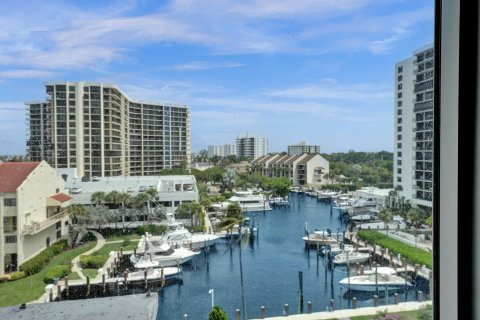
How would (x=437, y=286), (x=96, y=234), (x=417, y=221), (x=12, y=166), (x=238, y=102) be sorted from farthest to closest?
(x=238, y=102)
(x=96, y=234)
(x=417, y=221)
(x=12, y=166)
(x=437, y=286)

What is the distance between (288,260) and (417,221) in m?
1.05

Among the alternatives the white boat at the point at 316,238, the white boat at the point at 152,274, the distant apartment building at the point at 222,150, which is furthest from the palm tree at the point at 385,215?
the white boat at the point at 152,274

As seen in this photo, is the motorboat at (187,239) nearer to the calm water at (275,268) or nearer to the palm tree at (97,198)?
the calm water at (275,268)

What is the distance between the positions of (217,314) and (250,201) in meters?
0.79

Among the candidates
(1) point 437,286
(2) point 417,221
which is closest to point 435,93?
(1) point 437,286

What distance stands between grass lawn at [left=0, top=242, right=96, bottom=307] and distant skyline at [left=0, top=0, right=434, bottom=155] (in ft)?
1.50

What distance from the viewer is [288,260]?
2295 millimetres

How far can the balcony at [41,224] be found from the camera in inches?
51.7

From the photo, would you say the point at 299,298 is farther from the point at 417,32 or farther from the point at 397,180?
the point at 417,32

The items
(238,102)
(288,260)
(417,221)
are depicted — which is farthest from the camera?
(288,260)

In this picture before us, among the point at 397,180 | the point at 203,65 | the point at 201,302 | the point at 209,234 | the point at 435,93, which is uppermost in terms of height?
the point at 203,65

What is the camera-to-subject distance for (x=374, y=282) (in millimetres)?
2127

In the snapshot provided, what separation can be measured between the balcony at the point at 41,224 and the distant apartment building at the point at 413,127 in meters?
1.31

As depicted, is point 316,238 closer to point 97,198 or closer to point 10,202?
point 97,198
